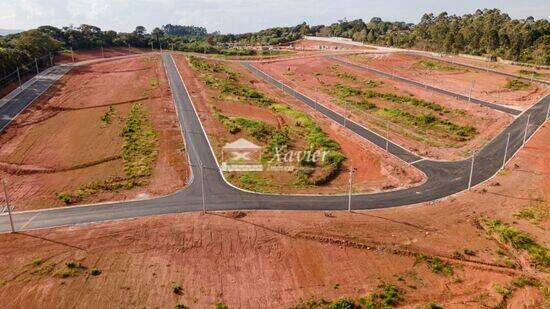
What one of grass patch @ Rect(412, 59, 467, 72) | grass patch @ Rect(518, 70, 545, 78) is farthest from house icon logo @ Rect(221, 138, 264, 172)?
grass patch @ Rect(518, 70, 545, 78)

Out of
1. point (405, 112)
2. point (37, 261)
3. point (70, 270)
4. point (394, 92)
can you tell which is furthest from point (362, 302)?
point (394, 92)

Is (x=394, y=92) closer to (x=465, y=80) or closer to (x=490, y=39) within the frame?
(x=465, y=80)

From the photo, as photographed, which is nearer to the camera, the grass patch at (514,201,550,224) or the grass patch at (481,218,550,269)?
the grass patch at (481,218,550,269)

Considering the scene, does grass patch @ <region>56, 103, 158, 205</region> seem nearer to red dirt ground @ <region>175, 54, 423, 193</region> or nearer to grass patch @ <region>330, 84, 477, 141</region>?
red dirt ground @ <region>175, 54, 423, 193</region>

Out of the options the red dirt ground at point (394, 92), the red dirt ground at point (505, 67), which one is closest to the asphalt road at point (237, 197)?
the red dirt ground at point (394, 92)

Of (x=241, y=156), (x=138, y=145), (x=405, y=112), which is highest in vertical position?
(x=405, y=112)

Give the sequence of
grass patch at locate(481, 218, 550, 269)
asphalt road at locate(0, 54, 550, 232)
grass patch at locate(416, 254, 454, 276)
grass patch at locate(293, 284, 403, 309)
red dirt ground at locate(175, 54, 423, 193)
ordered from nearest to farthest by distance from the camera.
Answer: grass patch at locate(293, 284, 403, 309) → grass patch at locate(416, 254, 454, 276) → grass patch at locate(481, 218, 550, 269) → asphalt road at locate(0, 54, 550, 232) → red dirt ground at locate(175, 54, 423, 193)

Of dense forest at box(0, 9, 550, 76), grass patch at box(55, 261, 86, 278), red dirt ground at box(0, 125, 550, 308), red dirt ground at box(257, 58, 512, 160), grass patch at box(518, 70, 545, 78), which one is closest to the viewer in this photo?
red dirt ground at box(0, 125, 550, 308)

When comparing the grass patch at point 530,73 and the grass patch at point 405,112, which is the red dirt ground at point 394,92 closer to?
the grass patch at point 405,112
